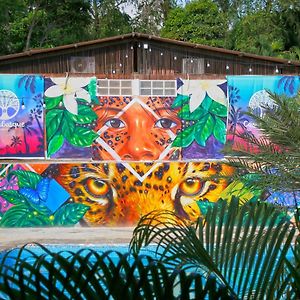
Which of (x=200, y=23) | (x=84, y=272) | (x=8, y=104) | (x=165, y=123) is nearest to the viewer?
(x=84, y=272)


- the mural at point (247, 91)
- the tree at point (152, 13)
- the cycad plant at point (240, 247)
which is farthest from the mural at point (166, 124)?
the tree at point (152, 13)

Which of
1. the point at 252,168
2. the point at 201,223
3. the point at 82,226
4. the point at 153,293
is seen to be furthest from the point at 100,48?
the point at 153,293

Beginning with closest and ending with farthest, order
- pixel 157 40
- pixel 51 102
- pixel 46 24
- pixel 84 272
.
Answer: pixel 84 272 → pixel 51 102 → pixel 157 40 → pixel 46 24

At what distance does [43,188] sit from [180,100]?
6340 mm

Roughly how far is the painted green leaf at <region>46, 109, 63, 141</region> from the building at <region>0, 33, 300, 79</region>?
188 centimetres

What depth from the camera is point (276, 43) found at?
22.8 meters

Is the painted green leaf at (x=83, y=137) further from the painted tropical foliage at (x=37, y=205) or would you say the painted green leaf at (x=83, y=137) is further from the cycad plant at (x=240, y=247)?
the cycad plant at (x=240, y=247)

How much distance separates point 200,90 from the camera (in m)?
15.8

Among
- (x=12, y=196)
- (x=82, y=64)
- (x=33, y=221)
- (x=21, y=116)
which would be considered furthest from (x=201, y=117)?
(x=12, y=196)

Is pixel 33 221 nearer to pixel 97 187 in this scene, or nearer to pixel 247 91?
pixel 97 187

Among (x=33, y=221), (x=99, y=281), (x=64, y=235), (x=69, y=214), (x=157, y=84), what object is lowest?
(x=64, y=235)

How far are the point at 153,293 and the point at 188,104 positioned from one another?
14.7 m

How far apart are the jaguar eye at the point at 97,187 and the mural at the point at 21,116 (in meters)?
5.28

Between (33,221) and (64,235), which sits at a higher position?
(33,221)
